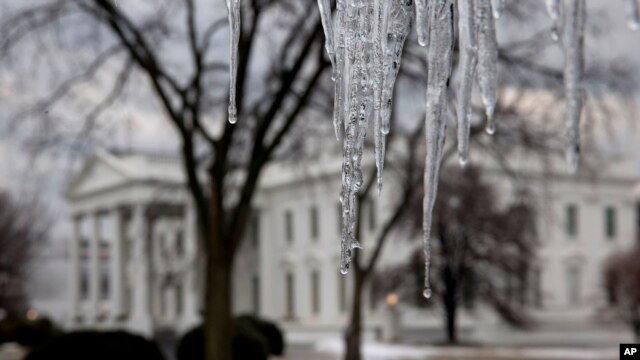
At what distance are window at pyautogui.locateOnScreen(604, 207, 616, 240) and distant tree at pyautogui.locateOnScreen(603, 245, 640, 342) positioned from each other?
10187mm

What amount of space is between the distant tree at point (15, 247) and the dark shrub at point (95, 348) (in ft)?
157

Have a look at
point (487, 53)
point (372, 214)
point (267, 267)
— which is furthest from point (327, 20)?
point (267, 267)

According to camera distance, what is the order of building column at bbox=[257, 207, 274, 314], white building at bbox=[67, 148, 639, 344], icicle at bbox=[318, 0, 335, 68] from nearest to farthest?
1. icicle at bbox=[318, 0, 335, 68]
2. white building at bbox=[67, 148, 639, 344]
3. building column at bbox=[257, 207, 274, 314]

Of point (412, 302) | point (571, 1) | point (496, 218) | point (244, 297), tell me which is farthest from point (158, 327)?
point (571, 1)

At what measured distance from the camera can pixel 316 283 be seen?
5581cm

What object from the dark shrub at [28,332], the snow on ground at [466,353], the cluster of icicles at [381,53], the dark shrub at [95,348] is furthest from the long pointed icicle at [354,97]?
the dark shrub at [28,332]

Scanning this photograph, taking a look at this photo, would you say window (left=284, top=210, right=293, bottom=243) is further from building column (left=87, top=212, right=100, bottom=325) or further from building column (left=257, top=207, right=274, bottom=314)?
building column (left=87, top=212, right=100, bottom=325)

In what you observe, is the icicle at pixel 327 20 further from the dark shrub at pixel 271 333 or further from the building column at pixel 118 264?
the building column at pixel 118 264

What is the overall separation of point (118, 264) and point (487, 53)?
53959 mm

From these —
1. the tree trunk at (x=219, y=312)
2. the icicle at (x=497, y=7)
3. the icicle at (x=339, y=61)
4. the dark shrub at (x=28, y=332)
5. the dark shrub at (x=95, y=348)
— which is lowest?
the dark shrub at (x=28, y=332)

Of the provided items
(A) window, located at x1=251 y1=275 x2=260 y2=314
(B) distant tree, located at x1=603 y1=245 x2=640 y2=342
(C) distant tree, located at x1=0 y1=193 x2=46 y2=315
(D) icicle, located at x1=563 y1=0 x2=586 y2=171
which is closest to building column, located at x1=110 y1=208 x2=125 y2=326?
(A) window, located at x1=251 y1=275 x2=260 y2=314

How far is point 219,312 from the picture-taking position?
622 inches

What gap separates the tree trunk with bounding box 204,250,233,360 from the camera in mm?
15719

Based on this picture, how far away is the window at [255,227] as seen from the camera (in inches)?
2370
